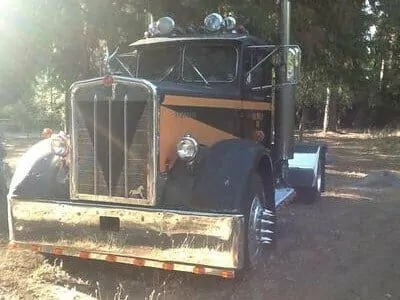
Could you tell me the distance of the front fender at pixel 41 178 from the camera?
5.59 metres

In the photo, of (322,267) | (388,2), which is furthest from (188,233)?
(388,2)

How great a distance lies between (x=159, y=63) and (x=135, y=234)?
2.70 metres

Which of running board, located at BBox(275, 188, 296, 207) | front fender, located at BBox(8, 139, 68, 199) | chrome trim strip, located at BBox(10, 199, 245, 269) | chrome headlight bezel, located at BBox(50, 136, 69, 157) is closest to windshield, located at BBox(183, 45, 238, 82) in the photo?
running board, located at BBox(275, 188, 296, 207)

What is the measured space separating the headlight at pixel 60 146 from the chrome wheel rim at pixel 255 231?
1.83 m

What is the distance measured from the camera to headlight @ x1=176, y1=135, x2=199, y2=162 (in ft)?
17.1

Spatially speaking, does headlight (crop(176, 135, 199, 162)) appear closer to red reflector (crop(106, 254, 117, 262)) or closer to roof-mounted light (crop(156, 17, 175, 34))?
red reflector (crop(106, 254, 117, 262))

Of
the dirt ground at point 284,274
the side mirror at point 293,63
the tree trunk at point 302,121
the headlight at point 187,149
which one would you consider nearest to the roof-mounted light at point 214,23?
the side mirror at point 293,63

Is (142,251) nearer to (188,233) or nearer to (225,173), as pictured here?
(188,233)

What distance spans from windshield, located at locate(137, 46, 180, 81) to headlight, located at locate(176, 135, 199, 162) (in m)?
1.68

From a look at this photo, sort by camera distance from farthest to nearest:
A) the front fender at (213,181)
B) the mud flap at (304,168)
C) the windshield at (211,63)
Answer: the mud flap at (304,168)
the windshield at (211,63)
the front fender at (213,181)

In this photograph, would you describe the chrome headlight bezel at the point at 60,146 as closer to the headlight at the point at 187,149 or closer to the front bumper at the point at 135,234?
the front bumper at the point at 135,234

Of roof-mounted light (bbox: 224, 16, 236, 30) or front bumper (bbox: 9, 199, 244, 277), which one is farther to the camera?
roof-mounted light (bbox: 224, 16, 236, 30)

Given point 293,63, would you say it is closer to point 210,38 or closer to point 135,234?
point 210,38

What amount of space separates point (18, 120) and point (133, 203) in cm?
3001
